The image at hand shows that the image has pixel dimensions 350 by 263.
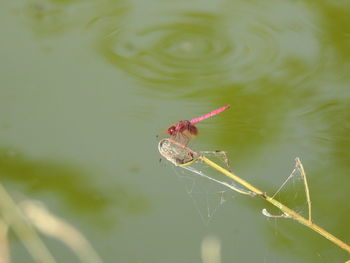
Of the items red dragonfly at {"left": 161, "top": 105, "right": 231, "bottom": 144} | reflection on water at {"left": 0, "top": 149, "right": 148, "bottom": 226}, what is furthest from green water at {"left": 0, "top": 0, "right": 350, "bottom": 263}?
Result: red dragonfly at {"left": 161, "top": 105, "right": 231, "bottom": 144}

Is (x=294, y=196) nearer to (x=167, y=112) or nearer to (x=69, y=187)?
(x=167, y=112)

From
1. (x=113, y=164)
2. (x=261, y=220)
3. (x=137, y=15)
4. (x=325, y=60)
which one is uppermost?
(x=137, y=15)

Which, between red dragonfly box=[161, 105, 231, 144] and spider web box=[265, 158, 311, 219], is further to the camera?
spider web box=[265, 158, 311, 219]

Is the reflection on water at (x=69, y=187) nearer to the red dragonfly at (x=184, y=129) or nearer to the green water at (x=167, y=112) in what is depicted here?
the green water at (x=167, y=112)

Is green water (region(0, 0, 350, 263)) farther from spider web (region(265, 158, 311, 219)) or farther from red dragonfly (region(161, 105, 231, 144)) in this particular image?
red dragonfly (region(161, 105, 231, 144))

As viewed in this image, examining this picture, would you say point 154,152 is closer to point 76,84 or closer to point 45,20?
point 76,84

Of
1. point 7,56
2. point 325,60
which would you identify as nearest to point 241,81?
point 325,60

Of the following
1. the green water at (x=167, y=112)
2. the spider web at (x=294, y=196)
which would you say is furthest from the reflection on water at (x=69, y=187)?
the spider web at (x=294, y=196)

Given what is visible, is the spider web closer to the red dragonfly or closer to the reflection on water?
the reflection on water

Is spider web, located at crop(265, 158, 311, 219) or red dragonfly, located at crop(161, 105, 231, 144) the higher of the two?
spider web, located at crop(265, 158, 311, 219)
